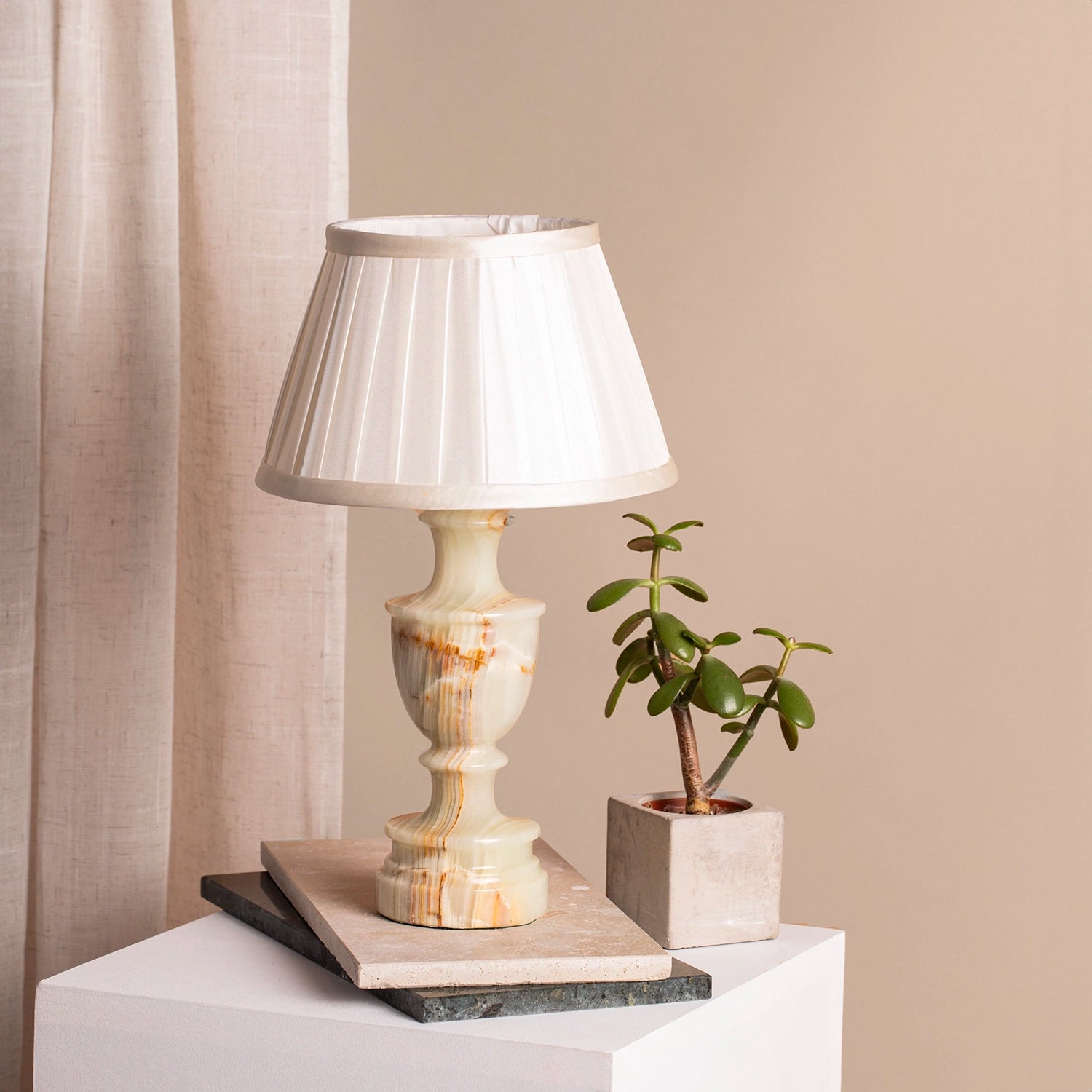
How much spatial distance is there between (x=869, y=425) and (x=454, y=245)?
0.67 meters

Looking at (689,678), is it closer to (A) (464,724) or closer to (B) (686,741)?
(B) (686,741)

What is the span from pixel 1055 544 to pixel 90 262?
36.9 inches

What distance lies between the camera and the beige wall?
133 centimetres

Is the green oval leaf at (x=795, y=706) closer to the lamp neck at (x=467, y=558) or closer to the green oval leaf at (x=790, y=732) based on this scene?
the green oval leaf at (x=790, y=732)

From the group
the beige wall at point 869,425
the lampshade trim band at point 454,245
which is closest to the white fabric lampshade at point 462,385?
the lampshade trim band at point 454,245

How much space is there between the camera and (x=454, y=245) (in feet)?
2.76

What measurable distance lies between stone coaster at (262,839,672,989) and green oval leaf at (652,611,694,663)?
7.1 inches

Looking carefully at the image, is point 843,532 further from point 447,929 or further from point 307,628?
point 447,929

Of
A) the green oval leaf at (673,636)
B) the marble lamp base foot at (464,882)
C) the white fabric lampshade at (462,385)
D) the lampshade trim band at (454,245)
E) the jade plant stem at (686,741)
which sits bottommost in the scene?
the marble lamp base foot at (464,882)

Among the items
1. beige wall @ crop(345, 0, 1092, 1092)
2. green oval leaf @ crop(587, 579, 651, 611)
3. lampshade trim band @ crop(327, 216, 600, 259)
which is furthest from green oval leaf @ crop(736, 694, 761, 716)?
beige wall @ crop(345, 0, 1092, 1092)

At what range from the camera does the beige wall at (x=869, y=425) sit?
1.33 meters

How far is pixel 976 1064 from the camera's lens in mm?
1394

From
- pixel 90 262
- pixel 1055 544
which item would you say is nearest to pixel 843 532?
pixel 1055 544

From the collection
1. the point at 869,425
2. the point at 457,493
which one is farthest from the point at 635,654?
the point at 869,425
